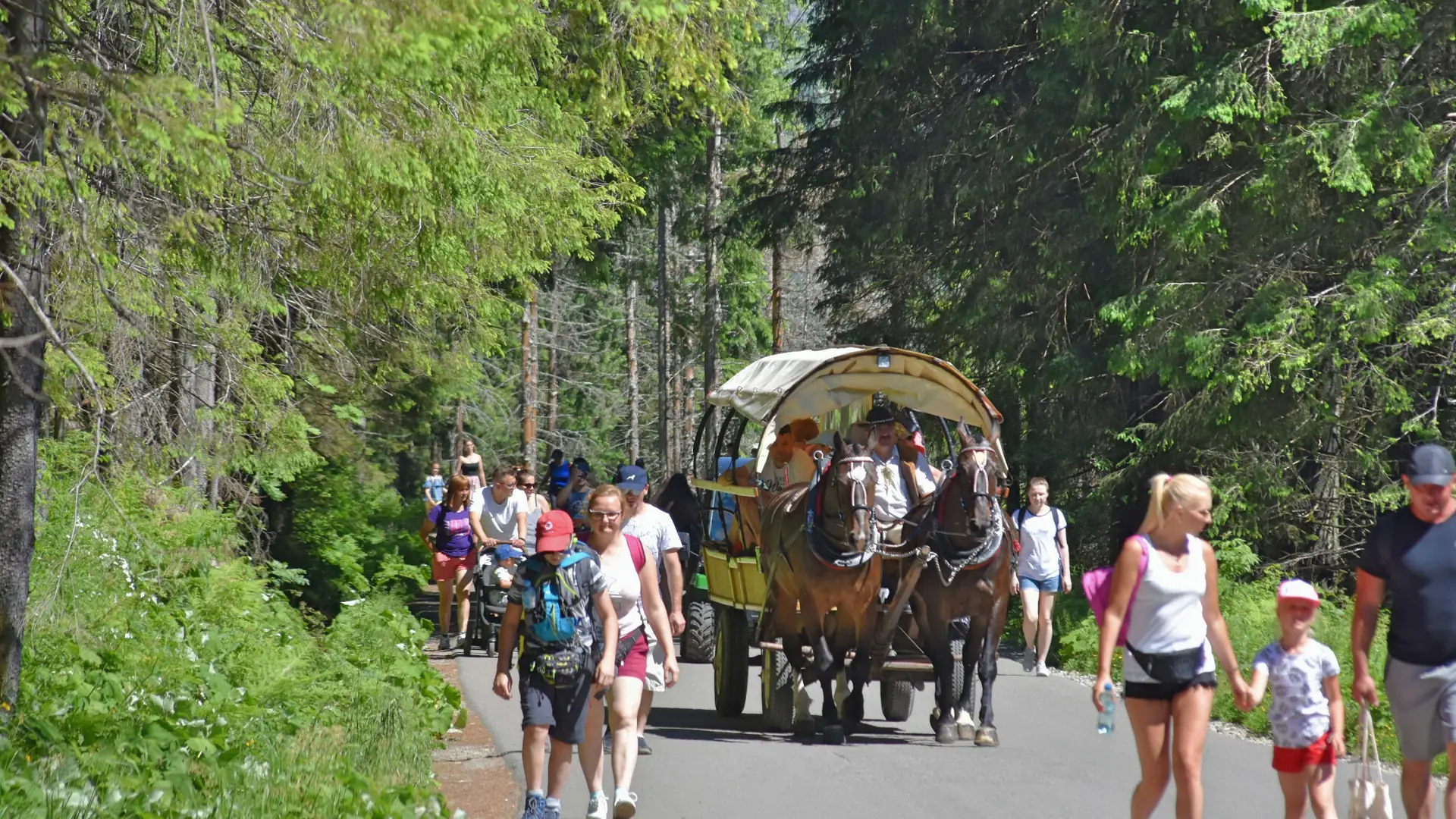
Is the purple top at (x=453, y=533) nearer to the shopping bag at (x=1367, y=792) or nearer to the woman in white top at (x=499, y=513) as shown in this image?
the woman in white top at (x=499, y=513)

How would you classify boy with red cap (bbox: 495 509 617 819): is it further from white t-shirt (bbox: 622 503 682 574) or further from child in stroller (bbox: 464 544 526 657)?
child in stroller (bbox: 464 544 526 657)

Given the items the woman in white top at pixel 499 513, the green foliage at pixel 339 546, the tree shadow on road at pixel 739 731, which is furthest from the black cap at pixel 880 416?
the green foliage at pixel 339 546

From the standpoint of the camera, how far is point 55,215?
25.7 feet

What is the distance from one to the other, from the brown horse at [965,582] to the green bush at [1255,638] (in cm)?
211

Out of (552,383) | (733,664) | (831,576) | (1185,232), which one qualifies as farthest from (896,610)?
(552,383)

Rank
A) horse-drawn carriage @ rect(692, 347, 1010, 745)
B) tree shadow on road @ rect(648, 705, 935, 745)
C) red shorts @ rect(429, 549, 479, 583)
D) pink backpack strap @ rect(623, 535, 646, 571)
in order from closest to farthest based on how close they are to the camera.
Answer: pink backpack strap @ rect(623, 535, 646, 571), horse-drawn carriage @ rect(692, 347, 1010, 745), tree shadow on road @ rect(648, 705, 935, 745), red shorts @ rect(429, 549, 479, 583)

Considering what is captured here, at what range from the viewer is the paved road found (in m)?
9.20

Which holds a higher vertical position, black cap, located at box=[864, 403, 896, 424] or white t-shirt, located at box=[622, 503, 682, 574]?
black cap, located at box=[864, 403, 896, 424]

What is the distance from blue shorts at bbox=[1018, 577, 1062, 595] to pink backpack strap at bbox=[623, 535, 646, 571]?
289 inches

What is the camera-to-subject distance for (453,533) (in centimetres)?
1833

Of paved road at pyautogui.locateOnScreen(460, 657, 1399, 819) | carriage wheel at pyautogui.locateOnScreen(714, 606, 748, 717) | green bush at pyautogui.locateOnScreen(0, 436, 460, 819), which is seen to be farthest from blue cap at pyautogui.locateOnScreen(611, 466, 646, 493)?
carriage wheel at pyautogui.locateOnScreen(714, 606, 748, 717)

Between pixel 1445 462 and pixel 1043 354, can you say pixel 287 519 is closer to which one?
pixel 1043 354

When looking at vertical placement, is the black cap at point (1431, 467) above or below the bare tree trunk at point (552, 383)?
below

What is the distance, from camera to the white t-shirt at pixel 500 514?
17.2 meters
